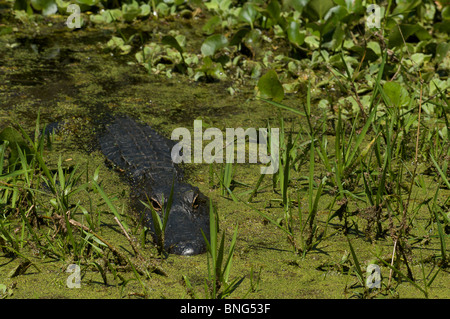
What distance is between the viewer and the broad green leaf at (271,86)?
3.81 metres

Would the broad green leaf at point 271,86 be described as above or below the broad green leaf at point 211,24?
below

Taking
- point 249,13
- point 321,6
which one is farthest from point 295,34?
point 249,13

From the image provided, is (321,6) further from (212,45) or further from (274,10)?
(212,45)

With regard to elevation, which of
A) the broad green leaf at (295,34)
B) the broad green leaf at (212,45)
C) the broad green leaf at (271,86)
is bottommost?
the broad green leaf at (271,86)

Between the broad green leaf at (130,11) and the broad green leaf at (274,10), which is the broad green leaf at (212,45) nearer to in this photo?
the broad green leaf at (274,10)

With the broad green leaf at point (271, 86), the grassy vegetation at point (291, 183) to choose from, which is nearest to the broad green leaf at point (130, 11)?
the grassy vegetation at point (291, 183)

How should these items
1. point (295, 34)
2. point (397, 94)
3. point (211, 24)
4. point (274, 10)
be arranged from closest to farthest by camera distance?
point (397, 94) → point (295, 34) → point (274, 10) → point (211, 24)

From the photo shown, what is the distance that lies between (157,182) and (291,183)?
0.75 metres

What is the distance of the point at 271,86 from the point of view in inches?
152

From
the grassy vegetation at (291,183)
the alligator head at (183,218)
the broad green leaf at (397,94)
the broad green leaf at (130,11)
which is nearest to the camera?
the grassy vegetation at (291,183)

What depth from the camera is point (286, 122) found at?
149 inches

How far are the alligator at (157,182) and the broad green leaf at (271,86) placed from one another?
82 cm

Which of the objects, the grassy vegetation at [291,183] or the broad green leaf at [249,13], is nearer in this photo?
the grassy vegetation at [291,183]
